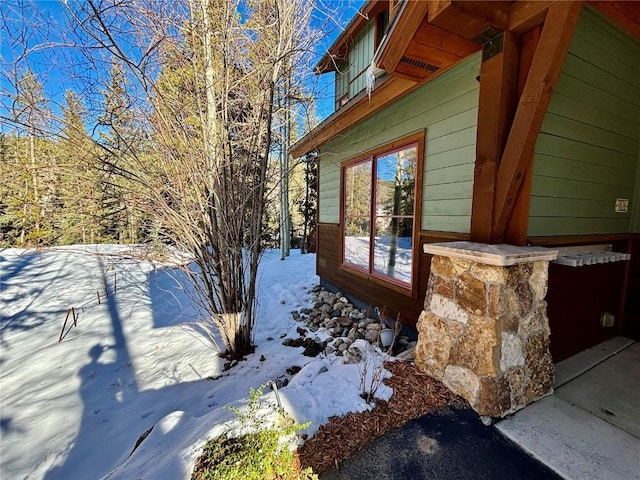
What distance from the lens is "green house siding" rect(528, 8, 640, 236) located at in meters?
2.11

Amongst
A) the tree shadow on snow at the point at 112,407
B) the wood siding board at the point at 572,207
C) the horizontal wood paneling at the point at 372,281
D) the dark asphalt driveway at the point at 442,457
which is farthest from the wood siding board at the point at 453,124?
the tree shadow on snow at the point at 112,407

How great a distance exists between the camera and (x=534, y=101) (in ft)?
5.38

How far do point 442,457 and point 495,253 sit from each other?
117 cm

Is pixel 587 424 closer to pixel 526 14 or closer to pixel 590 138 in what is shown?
pixel 590 138

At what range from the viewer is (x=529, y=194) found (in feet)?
6.39

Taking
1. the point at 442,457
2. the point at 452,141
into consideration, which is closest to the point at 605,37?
the point at 452,141

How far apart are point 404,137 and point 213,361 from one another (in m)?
3.62

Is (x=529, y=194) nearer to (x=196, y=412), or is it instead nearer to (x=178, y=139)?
(x=178, y=139)

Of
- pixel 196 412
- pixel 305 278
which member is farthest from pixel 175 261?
pixel 305 278

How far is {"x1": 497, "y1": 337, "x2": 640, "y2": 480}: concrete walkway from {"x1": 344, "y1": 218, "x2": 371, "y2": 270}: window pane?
2501mm

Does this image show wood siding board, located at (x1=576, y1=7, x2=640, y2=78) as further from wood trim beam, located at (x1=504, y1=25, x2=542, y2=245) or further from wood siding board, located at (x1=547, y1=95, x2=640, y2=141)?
wood trim beam, located at (x1=504, y1=25, x2=542, y2=245)

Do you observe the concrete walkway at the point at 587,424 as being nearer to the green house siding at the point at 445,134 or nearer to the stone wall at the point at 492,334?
the stone wall at the point at 492,334

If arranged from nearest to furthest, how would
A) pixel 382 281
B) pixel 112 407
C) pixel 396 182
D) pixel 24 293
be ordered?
pixel 112 407 → pixel 396 182 → pixel 382 281 → pixel 24 293

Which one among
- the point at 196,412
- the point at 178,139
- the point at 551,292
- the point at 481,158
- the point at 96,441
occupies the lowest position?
the point at 96,441
